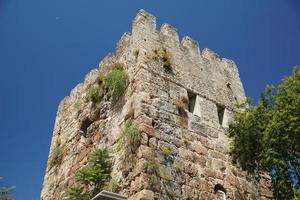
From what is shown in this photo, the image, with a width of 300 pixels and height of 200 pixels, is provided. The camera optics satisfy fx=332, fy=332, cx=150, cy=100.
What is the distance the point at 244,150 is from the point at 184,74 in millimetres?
2450

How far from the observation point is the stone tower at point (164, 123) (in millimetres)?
6381

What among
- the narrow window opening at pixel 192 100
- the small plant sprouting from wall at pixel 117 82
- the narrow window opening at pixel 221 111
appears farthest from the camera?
the narrow window opening at pixel 221 111

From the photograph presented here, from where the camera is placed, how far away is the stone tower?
6.38 m

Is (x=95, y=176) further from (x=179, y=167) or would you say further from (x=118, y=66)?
(x=118, y=66)

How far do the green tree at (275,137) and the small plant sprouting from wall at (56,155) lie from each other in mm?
5093

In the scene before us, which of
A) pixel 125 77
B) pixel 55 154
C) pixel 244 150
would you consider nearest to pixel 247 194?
pixel 244 150

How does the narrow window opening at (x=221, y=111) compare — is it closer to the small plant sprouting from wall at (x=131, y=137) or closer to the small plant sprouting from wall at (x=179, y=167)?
the small plant sprouting from wall at (x=179, y=167)

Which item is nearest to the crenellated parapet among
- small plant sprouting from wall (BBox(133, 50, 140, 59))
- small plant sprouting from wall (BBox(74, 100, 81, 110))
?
small plant sprouting from wall (BBox(133, 50, 140, 59))

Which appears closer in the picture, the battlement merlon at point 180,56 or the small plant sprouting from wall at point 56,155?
the battlement merlon at point 180,56

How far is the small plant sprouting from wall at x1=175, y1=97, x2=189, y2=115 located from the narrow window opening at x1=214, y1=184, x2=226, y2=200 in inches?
70.4

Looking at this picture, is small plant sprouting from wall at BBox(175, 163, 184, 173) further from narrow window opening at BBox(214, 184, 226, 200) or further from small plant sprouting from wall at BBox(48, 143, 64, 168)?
small plant sprouting from wall at BBox(48, 143, 64, 168)

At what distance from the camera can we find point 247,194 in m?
7.59

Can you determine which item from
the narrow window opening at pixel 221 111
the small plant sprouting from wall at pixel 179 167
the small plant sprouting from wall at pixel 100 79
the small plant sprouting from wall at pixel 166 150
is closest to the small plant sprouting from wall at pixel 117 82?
the small plant sprouting from wall at pixel 100 79

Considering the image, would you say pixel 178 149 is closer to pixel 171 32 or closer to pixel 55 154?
pixel 171 32
